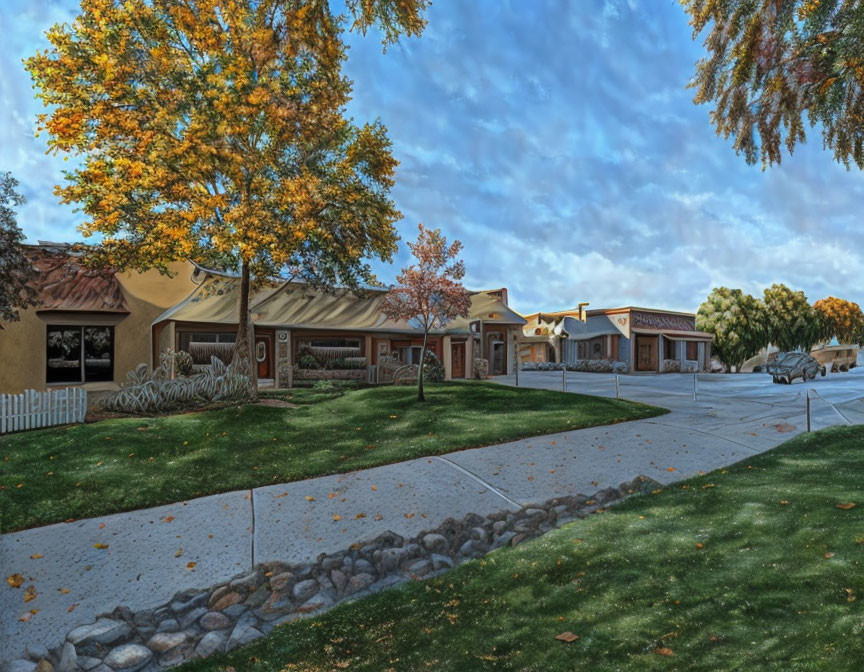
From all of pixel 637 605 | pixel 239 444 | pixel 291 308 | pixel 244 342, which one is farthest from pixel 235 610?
pixel 291 308

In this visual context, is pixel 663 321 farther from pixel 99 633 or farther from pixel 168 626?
pixel 99 633

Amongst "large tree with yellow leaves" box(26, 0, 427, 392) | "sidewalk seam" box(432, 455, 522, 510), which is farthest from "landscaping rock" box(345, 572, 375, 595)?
"large tree with yellow leaves" box(26, 0, 427, 392)

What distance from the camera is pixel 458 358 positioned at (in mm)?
28422

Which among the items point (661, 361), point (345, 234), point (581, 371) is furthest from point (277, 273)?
point (661, 361)

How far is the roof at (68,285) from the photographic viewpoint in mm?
19200

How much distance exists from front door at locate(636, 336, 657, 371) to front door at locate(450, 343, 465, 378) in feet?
57.2

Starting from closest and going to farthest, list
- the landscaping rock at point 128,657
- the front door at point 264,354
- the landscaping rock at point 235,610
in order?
1. the landscaping rock at point 128,657
2. the landscaping rock at point 235,610
3. the front door at point 264,354

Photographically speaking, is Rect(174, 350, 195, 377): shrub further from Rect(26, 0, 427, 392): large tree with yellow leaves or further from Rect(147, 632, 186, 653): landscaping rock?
Rect(147, 632, 186, 653): landscaping rock

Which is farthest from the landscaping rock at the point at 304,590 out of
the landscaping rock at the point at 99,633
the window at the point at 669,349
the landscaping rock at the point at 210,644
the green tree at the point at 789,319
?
the green tree at the point at 789,319

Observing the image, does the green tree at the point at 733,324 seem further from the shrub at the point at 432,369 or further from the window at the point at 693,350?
the shrub at the point at 432,369

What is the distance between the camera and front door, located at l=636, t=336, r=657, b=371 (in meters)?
40.0

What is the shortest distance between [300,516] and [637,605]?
4.95 metres

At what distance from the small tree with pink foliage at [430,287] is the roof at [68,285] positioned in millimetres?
10518

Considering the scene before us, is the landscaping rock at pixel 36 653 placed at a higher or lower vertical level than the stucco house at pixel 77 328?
lower
